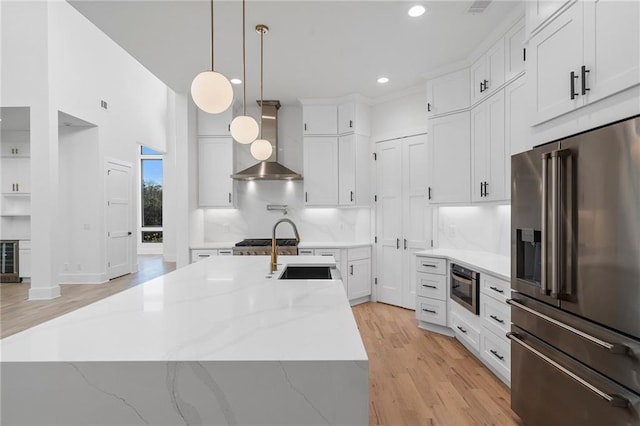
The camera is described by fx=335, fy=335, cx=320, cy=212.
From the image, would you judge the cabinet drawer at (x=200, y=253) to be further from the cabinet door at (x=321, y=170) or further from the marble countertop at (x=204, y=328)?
the marble countertop at (x=204, y=328)

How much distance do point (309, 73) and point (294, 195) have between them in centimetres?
190

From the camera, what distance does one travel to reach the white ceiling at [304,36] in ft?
9.03

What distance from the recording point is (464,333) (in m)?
3.22

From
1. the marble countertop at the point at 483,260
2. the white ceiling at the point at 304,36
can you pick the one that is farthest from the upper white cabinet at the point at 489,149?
the white ceiling at the point at 304,36

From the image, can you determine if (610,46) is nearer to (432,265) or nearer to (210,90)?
(210,90)

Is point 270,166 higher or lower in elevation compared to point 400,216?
higher

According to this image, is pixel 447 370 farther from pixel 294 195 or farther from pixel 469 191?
pixel 294 195

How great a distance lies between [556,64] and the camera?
189 centimetres

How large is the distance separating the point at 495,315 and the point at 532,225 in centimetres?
103

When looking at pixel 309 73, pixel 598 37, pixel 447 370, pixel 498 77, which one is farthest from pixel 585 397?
pixel 309 73

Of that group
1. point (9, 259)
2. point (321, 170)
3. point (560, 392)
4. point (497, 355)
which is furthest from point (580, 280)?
point (9, 259)

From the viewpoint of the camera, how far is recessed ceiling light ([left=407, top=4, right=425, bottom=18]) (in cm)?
274

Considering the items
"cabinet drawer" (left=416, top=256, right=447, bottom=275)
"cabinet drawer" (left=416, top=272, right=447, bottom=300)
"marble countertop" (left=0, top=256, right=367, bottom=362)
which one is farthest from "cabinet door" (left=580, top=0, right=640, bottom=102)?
"cabinet drawer" (left=416, top=272, right=447, bottom=300)

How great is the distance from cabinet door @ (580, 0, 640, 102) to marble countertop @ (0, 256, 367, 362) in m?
1.56
